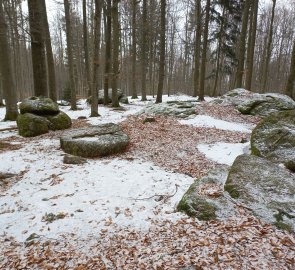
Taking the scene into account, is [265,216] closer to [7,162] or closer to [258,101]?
[7,162]

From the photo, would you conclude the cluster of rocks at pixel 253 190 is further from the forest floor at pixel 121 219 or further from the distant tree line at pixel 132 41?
the distant tree line at pixel 132 41

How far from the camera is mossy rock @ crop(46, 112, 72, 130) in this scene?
9008 millimetres

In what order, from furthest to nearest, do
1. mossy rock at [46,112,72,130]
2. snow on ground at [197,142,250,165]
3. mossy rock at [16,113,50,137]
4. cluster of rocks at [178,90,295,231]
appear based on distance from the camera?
mossy rock at [46,112,72,130]
mossy rock at [16,113,50,137]
snow on ground at [197,142,250,165]
cluster of rocks at [178,90,295,231]

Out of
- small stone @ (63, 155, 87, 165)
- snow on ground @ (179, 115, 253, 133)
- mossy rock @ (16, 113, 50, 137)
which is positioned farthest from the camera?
snow on ground @ (179, 115, 253, 133)

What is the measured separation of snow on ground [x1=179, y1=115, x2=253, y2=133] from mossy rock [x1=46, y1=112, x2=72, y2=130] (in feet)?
15.9

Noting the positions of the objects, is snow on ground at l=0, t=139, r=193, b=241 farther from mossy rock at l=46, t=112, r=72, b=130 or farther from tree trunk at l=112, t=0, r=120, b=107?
tree trunk at l=112, t=0, r=120, b=107

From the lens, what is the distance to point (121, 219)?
4000 mm

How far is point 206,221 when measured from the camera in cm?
377

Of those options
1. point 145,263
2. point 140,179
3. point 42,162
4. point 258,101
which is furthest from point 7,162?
point 258,101

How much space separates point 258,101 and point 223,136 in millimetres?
4719

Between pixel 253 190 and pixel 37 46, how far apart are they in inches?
392

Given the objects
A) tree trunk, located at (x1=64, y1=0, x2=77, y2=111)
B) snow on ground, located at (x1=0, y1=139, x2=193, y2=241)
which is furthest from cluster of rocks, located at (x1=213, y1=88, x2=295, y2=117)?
tree trunk, located at (x1=64, y1=0, x2=77, y2=111)

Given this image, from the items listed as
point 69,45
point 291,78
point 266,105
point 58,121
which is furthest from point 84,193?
point 291,78

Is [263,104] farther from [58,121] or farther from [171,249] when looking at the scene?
[171,249]
